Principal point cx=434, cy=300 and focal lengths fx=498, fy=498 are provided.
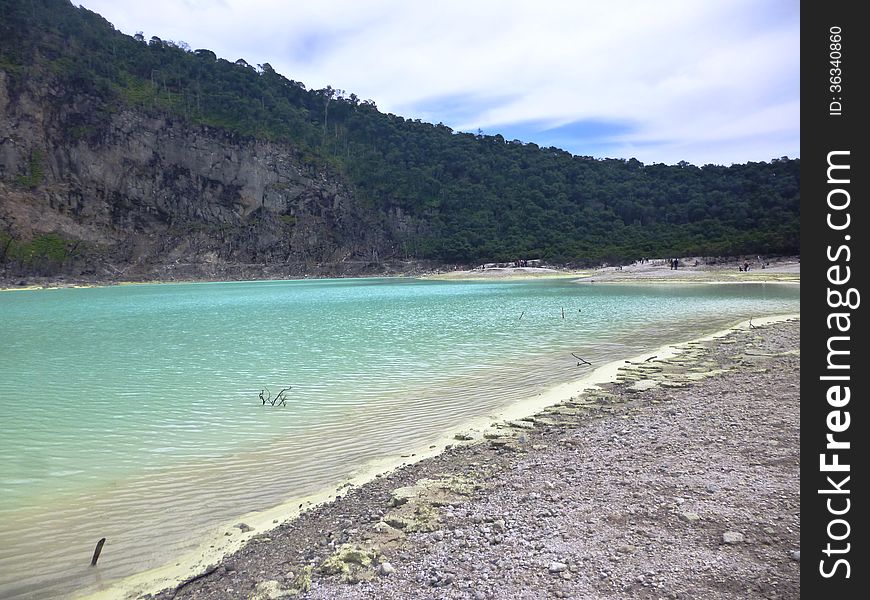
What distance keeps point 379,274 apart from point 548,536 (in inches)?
4066

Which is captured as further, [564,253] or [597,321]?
[564,253]

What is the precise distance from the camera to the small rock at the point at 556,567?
11.1 feet

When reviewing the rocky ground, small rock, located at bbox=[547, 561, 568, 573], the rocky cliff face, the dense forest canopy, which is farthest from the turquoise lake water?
the rocky cliff face

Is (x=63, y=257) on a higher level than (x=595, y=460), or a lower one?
higher

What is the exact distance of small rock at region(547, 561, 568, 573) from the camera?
339cm

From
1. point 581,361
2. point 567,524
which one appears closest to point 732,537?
point 567,524

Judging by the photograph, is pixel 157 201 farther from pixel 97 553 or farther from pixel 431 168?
pixel 97 553

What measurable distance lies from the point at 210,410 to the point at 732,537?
28.7 ft

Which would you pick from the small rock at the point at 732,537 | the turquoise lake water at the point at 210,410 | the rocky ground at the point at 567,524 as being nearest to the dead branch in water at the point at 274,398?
the turquoise lake water at the point at 210,410

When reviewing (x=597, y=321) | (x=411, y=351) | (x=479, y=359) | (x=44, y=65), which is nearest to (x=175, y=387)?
A: (x=411, y=351)

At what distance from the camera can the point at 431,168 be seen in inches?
5039

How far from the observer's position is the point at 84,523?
527 cm
